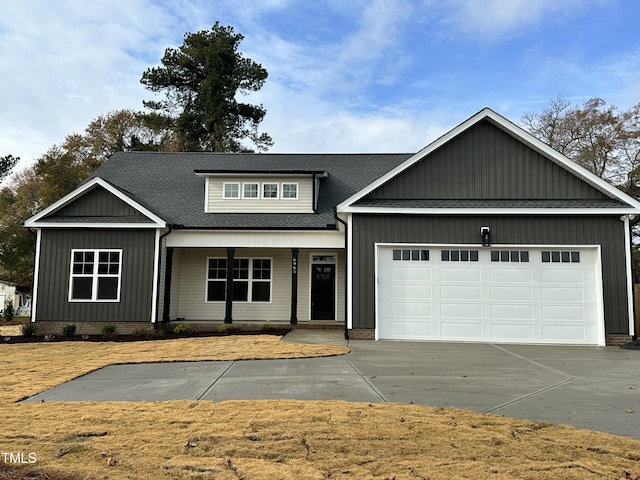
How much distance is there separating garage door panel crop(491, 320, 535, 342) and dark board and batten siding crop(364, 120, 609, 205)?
331 cm

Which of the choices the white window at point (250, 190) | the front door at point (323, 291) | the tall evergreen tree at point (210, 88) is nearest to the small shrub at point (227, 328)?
the front door at point (323, 291)

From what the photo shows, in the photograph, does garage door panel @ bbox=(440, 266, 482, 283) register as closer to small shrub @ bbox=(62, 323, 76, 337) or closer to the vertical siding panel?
the vertical siding panel

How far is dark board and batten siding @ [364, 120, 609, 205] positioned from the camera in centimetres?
1295

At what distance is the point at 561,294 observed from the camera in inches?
485

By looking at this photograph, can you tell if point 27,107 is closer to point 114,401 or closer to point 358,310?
point 358,310

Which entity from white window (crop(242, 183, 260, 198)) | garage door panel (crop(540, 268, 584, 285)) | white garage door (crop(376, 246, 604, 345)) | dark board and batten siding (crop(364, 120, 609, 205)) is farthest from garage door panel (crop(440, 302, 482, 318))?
white window (crop(242, 183, 260, 198))

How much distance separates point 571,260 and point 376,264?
4.96m

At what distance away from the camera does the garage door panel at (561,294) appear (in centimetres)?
1227

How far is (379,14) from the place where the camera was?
45.2 ft

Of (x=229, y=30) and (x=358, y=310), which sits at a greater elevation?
(x=229, y=30)

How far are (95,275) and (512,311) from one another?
11.7 m

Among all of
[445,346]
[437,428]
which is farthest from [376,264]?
[437,428]

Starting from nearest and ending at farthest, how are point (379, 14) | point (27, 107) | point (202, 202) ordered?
1. point (379, 14)
2. point (202, 202)
3. point (27, 107)

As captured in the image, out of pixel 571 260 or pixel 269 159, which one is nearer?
pixel 571 260
